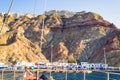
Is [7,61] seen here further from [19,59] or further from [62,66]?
[62,66]

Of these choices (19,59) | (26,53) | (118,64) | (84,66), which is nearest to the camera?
(84,66)

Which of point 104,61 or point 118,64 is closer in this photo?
point 118,64

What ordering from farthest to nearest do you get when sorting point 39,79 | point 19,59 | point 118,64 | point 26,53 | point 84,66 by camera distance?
point 26,53 → point 19,59 → point 118,64 → point 84,66 → point 39,79

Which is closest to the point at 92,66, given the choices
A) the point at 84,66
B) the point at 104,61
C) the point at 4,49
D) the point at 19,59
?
the point at 84,66

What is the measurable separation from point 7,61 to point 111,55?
2423 inches

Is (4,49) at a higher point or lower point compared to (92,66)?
higher

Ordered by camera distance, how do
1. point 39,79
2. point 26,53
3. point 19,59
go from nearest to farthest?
1. point 39,79
2. point 19,59
3. point 26,53

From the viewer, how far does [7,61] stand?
7328 inches

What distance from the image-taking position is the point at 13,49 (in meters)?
195

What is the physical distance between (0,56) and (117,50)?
6939 centimetres

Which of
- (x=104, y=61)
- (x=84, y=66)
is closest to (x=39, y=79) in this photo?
(x=84, y=66)

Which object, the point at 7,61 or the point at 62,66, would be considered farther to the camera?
the point at 7,61

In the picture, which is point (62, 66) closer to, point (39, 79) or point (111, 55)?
point (111, 55)

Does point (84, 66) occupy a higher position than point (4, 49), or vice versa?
point (4, 49)
